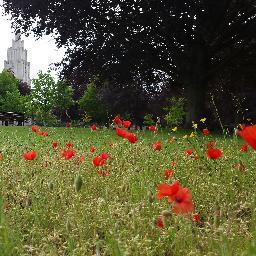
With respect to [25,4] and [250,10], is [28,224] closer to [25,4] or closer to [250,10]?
[250,10]

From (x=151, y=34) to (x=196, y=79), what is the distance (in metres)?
2.87

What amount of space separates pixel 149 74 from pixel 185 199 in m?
21.1

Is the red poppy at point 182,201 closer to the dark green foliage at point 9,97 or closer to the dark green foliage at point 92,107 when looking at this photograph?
the dark green foliage at point 92,107

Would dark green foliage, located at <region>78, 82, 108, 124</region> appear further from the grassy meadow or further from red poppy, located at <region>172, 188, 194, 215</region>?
red poppy, located at <region>172, 188, 194, 215</region>

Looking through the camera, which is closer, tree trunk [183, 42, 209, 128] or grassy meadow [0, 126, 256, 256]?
grassy meadow [0, 126, 256, 256]

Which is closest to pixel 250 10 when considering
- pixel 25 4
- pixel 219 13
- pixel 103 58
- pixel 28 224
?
pixel 219 13

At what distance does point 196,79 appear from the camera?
2123 cm

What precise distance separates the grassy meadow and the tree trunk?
15798 mm

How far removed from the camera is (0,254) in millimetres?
1995

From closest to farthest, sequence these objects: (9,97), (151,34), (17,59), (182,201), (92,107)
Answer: (182,201), (151,34), (92,107), (9,97), (17,59)

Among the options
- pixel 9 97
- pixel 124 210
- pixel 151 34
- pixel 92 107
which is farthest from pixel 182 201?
pixel 9 97

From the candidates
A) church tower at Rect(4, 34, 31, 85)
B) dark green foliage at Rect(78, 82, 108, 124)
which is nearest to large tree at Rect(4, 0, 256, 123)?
dark green foliage at Rect(78, 82, 108, 124)

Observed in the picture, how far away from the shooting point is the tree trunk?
Result: 68.9ft

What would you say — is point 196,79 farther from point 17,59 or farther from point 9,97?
point 17,59
